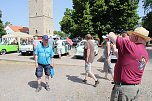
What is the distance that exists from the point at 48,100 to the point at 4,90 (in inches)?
71.2

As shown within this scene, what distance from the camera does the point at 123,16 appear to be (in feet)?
125

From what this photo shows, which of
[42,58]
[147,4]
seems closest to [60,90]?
[42,58]

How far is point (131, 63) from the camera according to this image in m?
3.42

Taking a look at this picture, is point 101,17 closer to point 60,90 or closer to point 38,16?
point 60,90

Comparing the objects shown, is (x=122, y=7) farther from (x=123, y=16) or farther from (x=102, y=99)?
(x=102, y=99)

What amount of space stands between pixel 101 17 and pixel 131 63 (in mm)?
35350

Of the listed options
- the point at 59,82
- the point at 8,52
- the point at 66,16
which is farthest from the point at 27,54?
the point at 66,16

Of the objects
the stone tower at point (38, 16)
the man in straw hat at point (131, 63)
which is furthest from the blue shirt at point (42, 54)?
the stone tower at point (38, 16)

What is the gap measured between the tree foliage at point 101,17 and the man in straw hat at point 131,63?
32.6 meters

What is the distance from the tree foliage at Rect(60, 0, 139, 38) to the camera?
36688mm

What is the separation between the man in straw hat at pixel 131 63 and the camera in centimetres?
339

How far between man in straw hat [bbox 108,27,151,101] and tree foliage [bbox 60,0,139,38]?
107 ft

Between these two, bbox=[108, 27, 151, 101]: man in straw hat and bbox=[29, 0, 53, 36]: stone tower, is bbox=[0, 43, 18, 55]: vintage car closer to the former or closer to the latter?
bbox=[108, 27, 151, 101]: man in straw hat

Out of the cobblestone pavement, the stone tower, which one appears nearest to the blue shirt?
the cobblestone pavement
